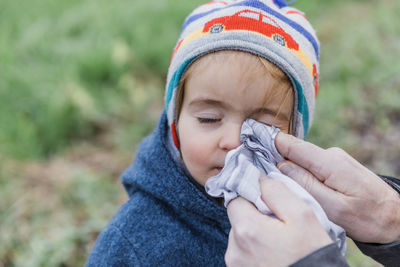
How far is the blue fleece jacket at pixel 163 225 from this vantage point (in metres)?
1.62

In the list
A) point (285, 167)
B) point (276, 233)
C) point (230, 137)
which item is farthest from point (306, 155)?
point (276, 233)

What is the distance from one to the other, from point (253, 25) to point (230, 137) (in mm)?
441

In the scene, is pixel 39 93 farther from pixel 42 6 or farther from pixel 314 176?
pixel 314 176

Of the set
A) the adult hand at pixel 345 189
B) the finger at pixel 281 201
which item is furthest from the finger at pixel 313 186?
the finger at pixel 281 201

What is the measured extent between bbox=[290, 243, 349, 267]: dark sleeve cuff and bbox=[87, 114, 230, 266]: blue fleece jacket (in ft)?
1.97

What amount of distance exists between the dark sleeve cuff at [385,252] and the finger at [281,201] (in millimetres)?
463

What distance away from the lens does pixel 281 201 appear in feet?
4.04

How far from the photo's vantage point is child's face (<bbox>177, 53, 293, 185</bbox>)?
4.86 feet

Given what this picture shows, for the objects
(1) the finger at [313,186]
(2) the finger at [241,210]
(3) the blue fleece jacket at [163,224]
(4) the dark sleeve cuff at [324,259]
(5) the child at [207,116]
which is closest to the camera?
(4) the dark sleeve cuff at [324,259]

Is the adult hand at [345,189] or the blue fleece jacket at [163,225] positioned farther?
the blue fleece jacket at [163,225]

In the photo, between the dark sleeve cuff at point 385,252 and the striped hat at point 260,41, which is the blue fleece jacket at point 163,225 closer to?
the striped hat at point 260,41

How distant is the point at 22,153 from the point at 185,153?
7.82ft

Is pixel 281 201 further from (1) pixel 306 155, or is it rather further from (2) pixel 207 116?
(2) pixel 207 116

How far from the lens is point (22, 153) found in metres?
3.48
